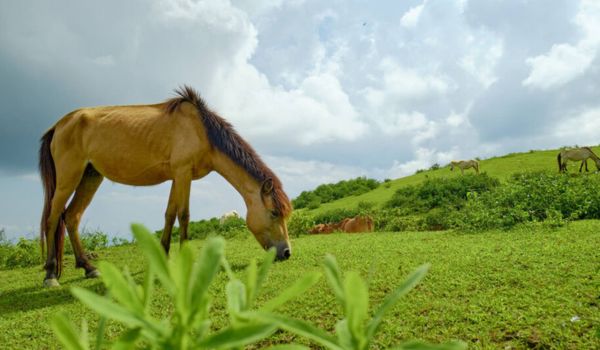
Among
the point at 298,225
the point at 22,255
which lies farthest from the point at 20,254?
the point at 298,225

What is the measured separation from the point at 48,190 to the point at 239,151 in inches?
94.9

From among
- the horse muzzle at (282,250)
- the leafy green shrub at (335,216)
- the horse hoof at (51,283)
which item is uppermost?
the leafy green shrub at (335,216)

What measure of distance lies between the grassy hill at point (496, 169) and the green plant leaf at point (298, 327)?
10.6 m

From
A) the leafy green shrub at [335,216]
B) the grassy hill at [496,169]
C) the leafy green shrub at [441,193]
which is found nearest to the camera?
the leafy green shrub at [441,193]

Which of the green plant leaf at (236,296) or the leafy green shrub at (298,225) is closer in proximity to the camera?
the green plant leaf at (236,296)

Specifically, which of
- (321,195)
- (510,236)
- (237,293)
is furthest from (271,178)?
(321,195)

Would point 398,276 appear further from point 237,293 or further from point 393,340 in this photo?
point 237,293

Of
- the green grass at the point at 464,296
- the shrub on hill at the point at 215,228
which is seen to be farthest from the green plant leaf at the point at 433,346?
the shrub on hill at the point at 215,228

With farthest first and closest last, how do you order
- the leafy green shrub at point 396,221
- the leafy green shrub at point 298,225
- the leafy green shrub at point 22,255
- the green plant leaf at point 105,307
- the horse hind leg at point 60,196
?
the leafy green shrub at point 298,225 < the leafy green shrub at point 396,221 < the leafy green shrub at point 22,255 < the horse hind leg at point 60,196 < the green plant leaf at point 105,307

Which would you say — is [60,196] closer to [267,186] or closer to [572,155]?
[267,186]

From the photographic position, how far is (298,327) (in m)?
0.31

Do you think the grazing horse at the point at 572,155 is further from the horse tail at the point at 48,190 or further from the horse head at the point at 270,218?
the horse tail at the point at 48,190

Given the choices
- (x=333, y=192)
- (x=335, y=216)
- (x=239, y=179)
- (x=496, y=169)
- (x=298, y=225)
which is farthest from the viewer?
(x=333, y=192)

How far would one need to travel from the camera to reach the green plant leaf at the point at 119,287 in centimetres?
30
